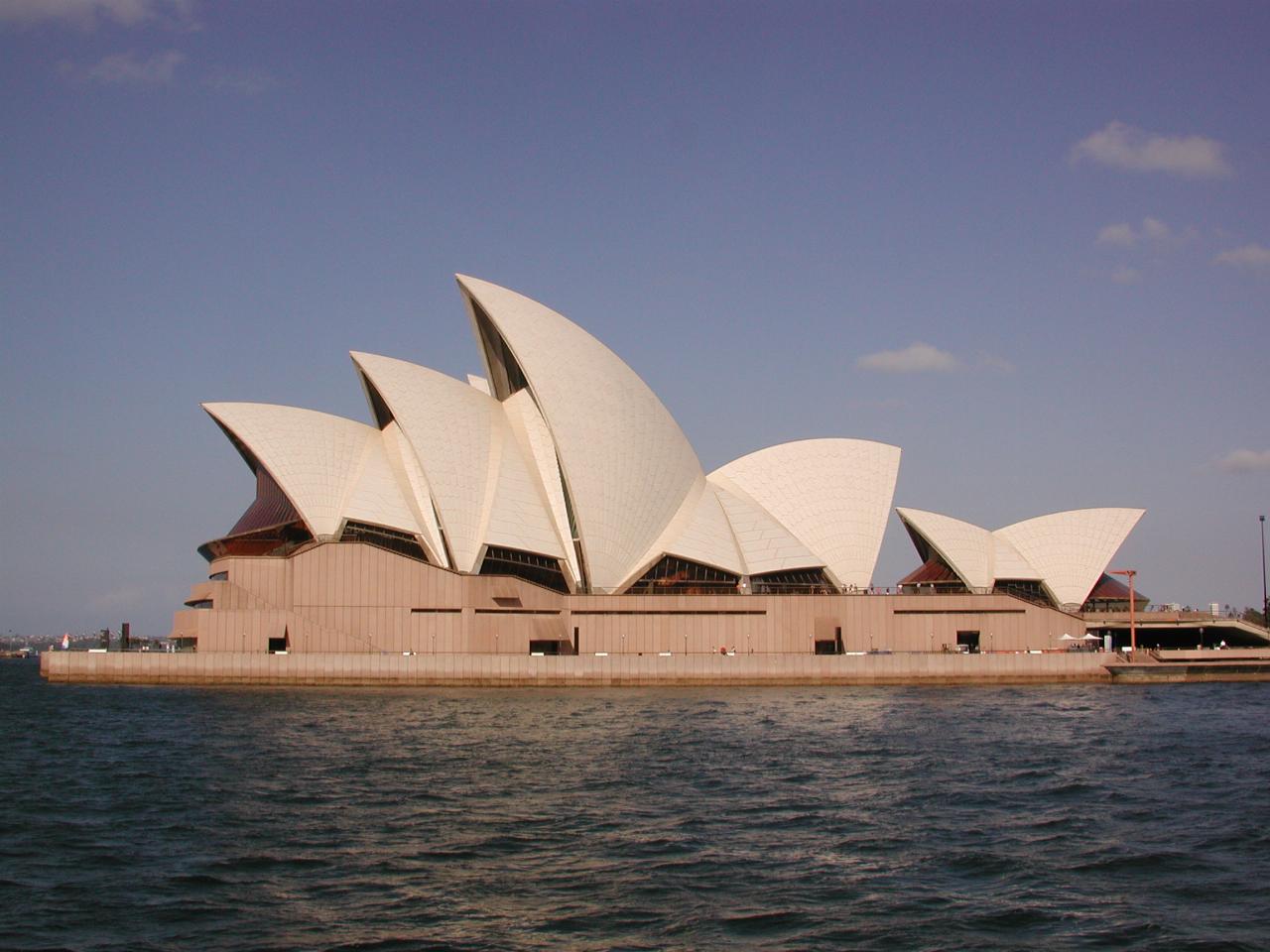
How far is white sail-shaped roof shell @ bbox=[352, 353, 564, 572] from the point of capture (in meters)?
53.0

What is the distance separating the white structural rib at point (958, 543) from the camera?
65.0m

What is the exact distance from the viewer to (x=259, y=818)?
813 inches

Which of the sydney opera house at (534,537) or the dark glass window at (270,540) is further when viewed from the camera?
the dark glass window at (270,540)

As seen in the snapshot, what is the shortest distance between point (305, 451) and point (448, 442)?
6.33m

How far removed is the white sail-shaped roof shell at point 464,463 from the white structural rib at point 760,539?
9.03m

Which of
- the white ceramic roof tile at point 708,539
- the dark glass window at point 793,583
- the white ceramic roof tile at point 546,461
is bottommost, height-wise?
the dark glass window at point 793,583

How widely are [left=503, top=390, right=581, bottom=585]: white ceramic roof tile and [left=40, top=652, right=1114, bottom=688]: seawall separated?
576cm

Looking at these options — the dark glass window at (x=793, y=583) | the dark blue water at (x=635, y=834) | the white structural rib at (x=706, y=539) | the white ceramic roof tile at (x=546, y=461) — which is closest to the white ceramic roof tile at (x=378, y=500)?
the white ceramic roof tile at (x=546, y=461)

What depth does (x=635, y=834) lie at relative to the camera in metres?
19.5

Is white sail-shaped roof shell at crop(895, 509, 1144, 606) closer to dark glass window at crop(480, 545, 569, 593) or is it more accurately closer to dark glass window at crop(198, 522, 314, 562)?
dark glass window at crop(480, 545, 569, 593)

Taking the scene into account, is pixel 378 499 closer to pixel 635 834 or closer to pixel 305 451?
→ pixel 305 451

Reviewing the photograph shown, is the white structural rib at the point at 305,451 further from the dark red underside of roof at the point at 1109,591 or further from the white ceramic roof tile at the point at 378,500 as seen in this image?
the dark red underside of roof at the point at 1109,591

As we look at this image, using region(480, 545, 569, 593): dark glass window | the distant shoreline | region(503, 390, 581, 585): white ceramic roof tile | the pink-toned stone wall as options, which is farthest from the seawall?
region(503, 390, 581, 585): white ceramic roof tile

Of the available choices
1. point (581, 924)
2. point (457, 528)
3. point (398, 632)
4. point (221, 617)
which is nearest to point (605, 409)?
point (457, 528)
